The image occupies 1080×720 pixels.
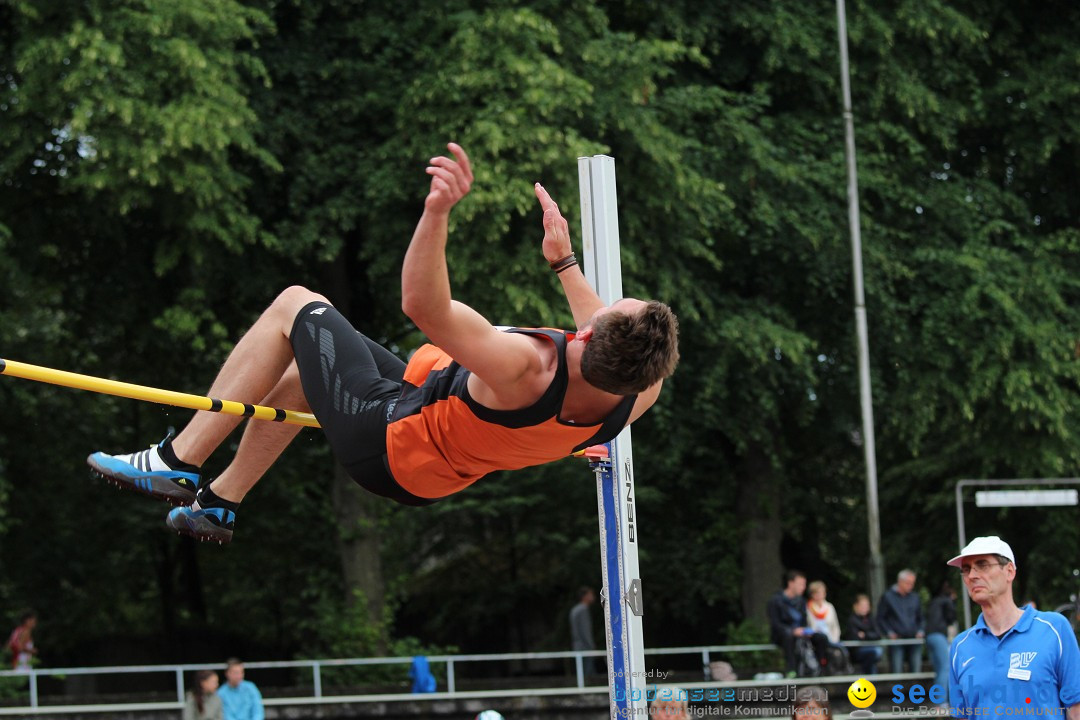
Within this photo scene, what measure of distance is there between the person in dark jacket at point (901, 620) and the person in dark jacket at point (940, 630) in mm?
263

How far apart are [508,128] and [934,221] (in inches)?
235

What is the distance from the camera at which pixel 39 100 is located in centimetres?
1312

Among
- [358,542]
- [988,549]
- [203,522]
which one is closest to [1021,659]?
[988,549]

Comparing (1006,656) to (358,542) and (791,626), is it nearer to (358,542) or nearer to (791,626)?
(791,626)

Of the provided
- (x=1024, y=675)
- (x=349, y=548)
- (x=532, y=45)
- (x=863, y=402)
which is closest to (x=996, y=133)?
(x=863, y=402)

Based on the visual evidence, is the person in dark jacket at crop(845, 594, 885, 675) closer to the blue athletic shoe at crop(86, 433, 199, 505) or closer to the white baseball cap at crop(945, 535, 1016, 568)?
the white baseball cap at crop(945, 535, 1016, 568)

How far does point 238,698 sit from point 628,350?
27.4 feet

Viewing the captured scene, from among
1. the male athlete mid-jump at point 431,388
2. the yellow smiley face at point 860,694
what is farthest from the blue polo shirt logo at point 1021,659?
the yellow smiley face at point 860,694

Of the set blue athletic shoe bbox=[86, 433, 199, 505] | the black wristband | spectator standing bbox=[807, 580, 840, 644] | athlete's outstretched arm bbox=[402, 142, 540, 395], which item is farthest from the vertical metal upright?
spectator standing bbox=[807, 580, 840, 644]

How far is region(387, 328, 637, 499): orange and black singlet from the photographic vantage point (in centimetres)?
420

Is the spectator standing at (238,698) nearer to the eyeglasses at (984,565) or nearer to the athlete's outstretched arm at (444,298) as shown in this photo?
the eyeglasses at (984,565)

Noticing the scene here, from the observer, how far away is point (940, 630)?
14438mm

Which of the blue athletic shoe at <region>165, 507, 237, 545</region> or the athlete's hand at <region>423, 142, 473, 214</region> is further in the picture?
the blue athletic shoe at <region>165, 507, 237, 545</region>

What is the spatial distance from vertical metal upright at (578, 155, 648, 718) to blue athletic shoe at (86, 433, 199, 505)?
1.64 metres
